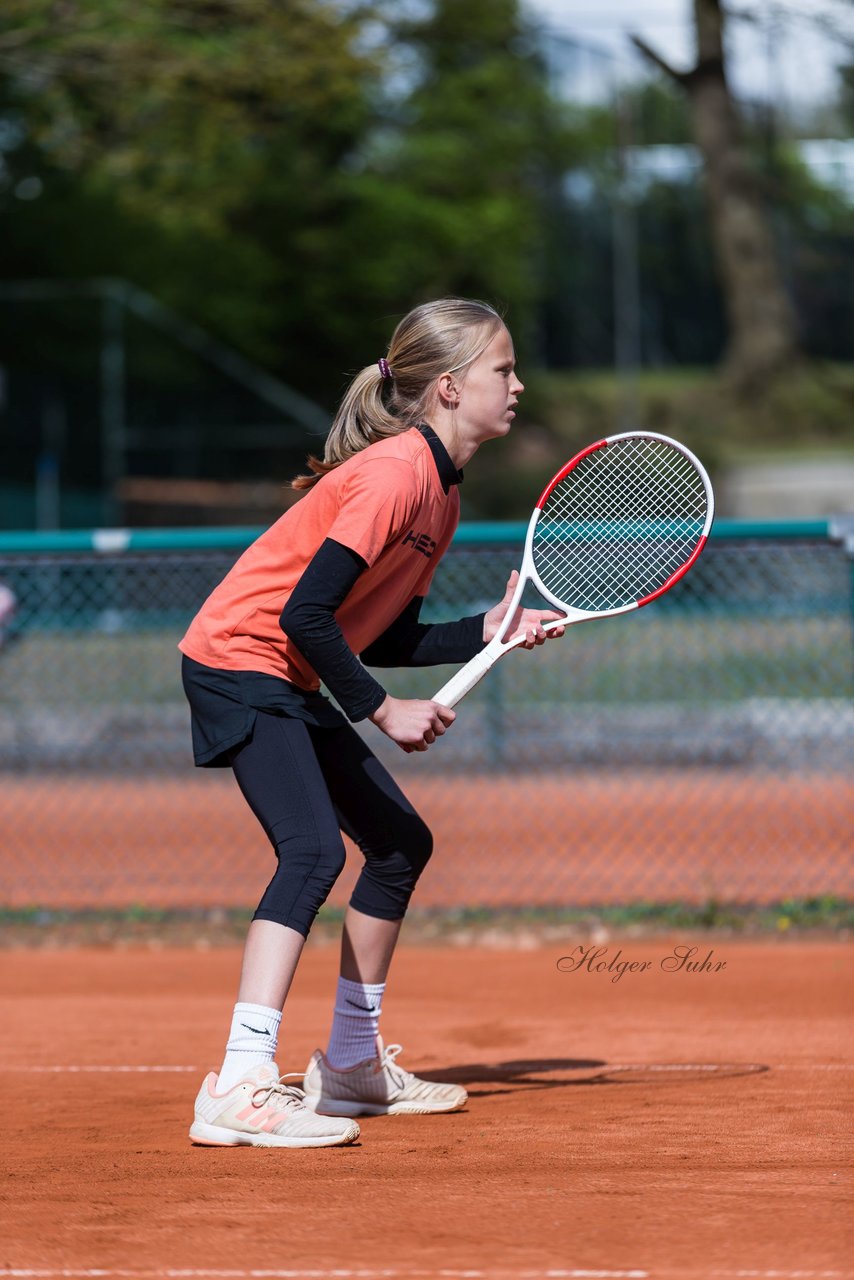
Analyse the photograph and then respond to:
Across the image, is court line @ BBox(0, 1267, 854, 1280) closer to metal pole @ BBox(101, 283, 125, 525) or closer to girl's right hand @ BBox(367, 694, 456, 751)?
girl's right hand @ BBox(367, 694, 456, 751)

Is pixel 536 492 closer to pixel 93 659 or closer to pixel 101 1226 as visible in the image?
pixel 93 659

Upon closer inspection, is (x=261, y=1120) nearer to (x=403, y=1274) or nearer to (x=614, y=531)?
(x=403, y=1274)

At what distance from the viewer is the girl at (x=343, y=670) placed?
3539mm

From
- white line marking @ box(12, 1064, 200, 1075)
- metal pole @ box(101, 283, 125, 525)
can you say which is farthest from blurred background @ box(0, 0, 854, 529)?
white line marking @ box(12, 1064, 200, 1075)

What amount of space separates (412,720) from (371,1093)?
3.41 ft

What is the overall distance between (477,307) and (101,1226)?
6.84 ft

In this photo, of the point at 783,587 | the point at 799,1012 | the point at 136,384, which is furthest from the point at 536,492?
the point at 799,1012

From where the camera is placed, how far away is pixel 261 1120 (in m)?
3.60

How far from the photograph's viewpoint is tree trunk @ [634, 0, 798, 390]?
81.9 feet

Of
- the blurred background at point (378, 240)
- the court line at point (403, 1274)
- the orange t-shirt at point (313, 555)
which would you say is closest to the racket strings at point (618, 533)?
the orange t-shirt at point (313, 555)

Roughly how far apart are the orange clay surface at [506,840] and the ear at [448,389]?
357cm

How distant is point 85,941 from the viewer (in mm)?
6684

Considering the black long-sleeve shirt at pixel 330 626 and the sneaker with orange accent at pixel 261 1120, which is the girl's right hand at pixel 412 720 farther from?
the sneaker with orange accent at pixel 261 1120
